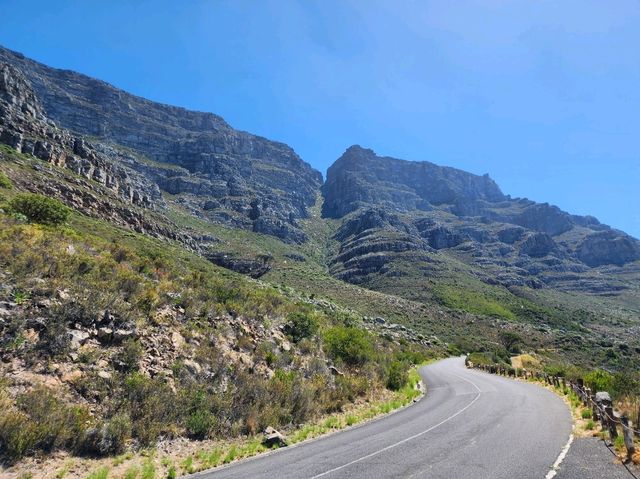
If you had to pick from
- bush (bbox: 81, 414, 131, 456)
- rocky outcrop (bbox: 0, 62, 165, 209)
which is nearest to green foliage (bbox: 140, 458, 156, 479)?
bush (bbox: 81, 414, 131, 456)

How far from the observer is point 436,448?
11195mm

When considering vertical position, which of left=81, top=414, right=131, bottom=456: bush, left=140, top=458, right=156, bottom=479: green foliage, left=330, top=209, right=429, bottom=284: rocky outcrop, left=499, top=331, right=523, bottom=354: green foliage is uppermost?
left=330, top=209, right=429, bottom=284: rocky outcrop

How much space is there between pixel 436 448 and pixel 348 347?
11217 mm

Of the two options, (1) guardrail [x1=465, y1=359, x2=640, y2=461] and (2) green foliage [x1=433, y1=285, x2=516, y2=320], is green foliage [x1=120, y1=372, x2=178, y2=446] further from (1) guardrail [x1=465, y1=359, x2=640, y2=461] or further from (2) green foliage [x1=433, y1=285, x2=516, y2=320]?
(2) green foliage [x1=433, y1=285, x2=516, y2=320]

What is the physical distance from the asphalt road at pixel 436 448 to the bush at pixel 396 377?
4.69m

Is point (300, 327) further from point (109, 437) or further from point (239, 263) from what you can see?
point (239, 263)

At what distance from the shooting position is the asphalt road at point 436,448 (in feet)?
30.1

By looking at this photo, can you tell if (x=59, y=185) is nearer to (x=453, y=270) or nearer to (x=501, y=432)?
(x=501, y=432)

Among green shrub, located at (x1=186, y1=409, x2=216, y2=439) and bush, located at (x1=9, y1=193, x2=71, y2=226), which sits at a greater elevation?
bush, located at (x1=9, y1=193, x2=71, y2=226)

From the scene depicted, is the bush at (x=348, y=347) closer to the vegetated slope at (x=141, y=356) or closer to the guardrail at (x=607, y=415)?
the vegetated slope at (x=141, y=356)

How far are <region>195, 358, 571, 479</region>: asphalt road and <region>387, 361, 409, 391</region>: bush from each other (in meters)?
4.69

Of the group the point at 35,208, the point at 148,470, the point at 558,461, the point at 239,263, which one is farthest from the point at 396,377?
the point at 239,263

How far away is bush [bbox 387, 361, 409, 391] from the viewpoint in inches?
915

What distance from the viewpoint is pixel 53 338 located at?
11.1 metres
